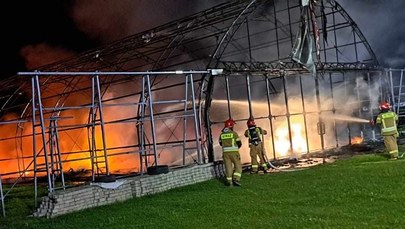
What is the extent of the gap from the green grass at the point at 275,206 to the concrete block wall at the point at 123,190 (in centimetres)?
37

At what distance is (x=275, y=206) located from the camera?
32.1 feet

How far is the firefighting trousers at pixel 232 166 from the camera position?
13516 millimetres

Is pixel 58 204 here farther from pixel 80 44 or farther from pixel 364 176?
pixel 80 44

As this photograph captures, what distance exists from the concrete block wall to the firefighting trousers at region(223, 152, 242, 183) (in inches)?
57.0

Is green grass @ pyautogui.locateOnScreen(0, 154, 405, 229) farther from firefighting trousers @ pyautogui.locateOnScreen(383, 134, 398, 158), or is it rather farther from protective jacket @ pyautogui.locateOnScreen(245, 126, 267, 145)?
protective jacket @ pyautogui.locateOnScreen(245, 126, 267, 145)

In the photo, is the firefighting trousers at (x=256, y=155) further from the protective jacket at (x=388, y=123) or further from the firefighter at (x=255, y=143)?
the protective jacket at (x=388, y=123)

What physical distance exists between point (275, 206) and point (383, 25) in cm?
2642

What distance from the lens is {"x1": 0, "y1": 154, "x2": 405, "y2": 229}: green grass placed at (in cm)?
832

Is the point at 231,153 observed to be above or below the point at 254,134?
below

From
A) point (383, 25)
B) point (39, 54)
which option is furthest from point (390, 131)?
point (39, 54)

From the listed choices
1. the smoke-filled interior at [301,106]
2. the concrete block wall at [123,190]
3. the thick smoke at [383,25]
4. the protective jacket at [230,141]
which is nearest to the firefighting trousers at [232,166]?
the protective jacket at [230,141]

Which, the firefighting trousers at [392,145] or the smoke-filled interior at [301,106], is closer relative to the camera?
the firefighting trousers at [392,145]

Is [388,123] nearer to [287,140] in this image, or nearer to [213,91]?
[287,140]

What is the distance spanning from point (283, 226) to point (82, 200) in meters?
5.78
